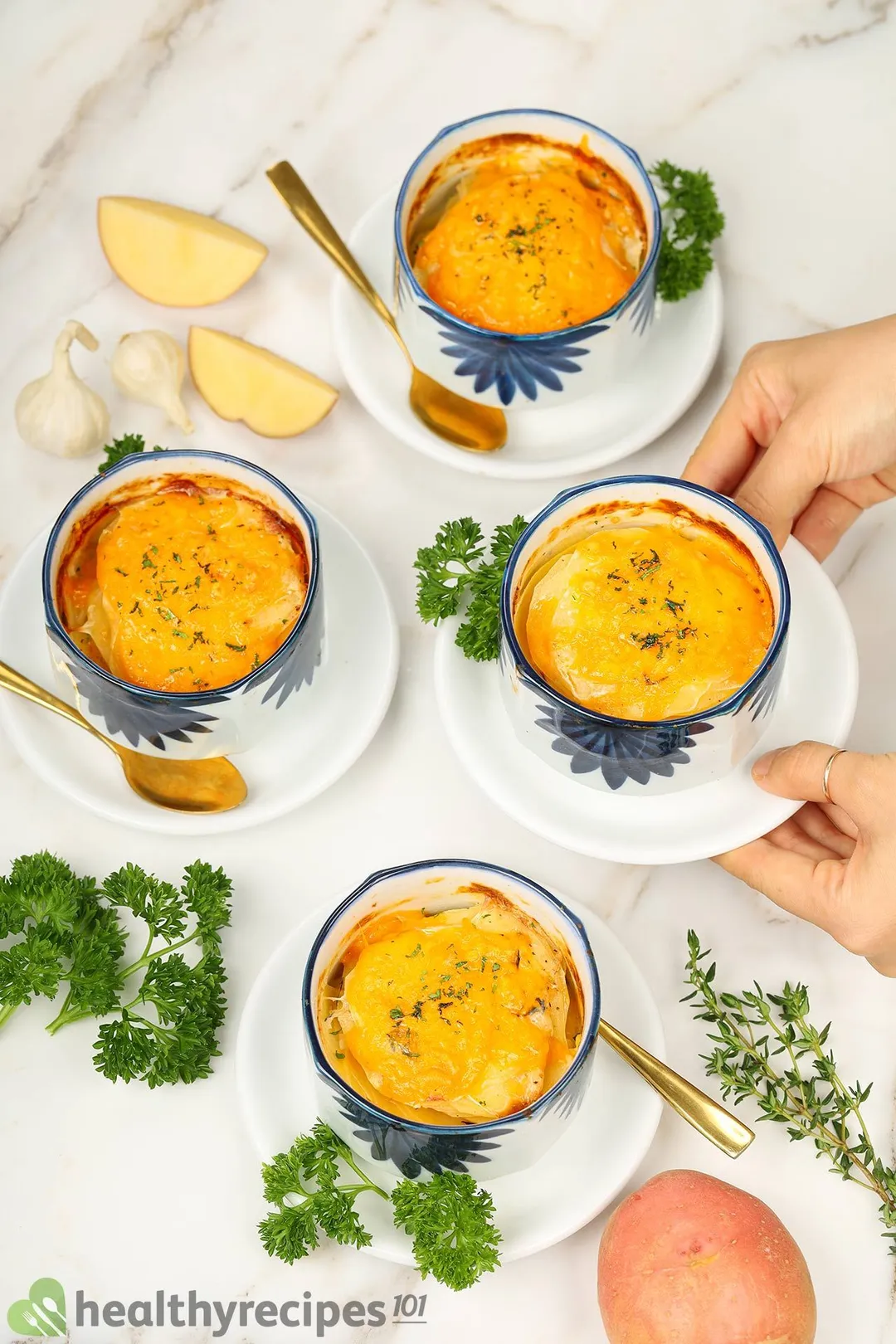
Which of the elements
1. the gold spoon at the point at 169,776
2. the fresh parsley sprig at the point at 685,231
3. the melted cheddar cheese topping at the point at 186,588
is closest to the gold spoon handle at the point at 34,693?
the gold spoon at the point at 169,776

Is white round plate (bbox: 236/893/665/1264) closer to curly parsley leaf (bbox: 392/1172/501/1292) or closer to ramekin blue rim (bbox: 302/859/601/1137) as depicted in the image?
curly parsley leaf (bbox: 392/1172/501/1292)

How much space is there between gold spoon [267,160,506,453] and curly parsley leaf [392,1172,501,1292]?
1.20 m

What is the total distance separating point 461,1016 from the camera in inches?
70.9

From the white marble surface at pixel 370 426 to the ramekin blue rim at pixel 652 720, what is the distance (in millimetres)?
481

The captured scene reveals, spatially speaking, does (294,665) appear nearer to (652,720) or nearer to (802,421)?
(652,720)

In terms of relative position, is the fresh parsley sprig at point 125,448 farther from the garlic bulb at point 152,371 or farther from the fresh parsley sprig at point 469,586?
the fresh parsley sprig at point 469,586

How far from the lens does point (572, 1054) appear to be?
1799 millimetres

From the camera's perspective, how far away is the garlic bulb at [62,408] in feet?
7.50

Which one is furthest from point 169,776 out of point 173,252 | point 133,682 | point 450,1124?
point 173,252

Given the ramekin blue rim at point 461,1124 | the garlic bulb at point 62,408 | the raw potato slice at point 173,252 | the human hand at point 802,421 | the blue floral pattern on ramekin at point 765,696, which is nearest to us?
the ramekin blue rim at point 461,1124

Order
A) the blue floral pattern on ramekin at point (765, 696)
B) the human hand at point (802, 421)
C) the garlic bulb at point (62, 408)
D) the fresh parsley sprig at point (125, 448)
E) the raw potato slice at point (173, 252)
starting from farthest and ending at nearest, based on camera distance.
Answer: the raw potato slice at point (173, 252) → the garlic bulb at point (62, 408) → the fresh parsley sprig at point (125, 448) → the human hand at point (802, 421) → the blue floral pattern on ramekin at point (765, 696)

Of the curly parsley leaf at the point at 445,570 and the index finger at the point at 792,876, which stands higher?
the curly parsley leaf at the point at 445,570

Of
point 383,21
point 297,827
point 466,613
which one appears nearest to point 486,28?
point 383,21

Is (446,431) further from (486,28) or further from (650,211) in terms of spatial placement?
(486,28)
